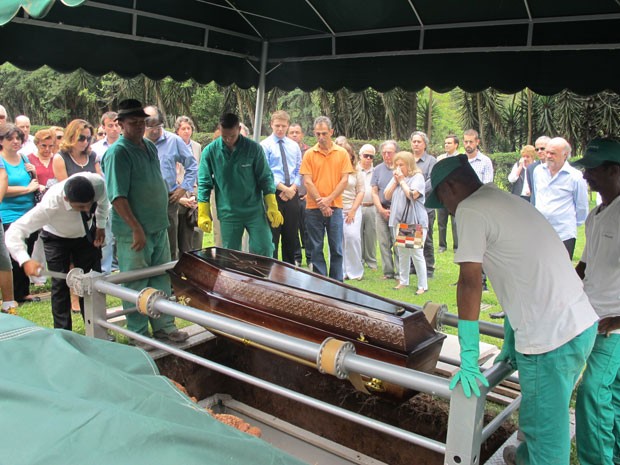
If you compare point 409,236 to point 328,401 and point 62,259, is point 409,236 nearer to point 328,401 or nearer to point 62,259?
point 328,401

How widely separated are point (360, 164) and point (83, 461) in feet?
24.1

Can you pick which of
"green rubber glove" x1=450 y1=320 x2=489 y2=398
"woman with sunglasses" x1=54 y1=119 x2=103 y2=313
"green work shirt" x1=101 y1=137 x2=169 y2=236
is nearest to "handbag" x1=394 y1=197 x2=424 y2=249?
"green work shirt" x1=101 y1=137 x2=169 y2=236

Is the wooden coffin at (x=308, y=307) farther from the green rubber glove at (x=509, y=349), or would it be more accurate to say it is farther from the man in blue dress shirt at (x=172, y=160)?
the man in blue dress shirt at (x=172, y=160)

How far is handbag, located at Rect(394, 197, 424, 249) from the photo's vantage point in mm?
6721

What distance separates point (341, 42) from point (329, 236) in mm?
2514

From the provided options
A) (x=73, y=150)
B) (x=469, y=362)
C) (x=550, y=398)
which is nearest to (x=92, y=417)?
(x=469, y=362)

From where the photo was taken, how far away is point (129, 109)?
4.10 metres

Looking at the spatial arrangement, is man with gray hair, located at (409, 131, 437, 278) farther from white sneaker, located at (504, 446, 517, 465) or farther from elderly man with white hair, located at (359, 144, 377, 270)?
white sneaker, located at (504, 446, 517, 465)

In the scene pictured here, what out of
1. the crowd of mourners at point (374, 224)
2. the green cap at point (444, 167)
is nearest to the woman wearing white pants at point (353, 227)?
the crowd of mourners at point (374, 224)

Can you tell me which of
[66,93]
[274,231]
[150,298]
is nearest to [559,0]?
[150,298]

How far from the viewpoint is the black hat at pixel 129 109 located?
13.5ft

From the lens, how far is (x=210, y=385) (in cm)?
425

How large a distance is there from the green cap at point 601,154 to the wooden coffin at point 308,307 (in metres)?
1.22

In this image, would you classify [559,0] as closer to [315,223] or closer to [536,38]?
[536,38]
